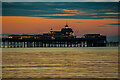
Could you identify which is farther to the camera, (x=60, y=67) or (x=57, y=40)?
(x=57, y=40)

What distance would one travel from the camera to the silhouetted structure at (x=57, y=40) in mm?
84188

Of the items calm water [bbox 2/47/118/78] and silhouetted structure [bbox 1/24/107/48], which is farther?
silhouetted structure [bbox 1/24/107/48]

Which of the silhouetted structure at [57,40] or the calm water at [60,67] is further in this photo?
the silhouetted structure at [57,40]

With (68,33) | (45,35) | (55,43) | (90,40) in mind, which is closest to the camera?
(90,40)

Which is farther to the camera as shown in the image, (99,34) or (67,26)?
(67,26)

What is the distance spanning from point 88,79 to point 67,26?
11426 centimetres

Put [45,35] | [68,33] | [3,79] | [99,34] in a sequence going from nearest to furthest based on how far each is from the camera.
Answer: [3,79] → [99,34] → [45,35] → [68,33]

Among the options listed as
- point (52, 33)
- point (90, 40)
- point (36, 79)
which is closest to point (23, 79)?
point (36, 79)

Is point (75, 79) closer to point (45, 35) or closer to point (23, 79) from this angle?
point (23, 79)

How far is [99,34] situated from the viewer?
101312mm

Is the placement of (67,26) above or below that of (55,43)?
above

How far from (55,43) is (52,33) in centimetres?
2085

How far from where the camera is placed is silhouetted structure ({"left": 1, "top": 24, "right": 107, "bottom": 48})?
84188 mm

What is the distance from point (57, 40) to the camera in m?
84.9
